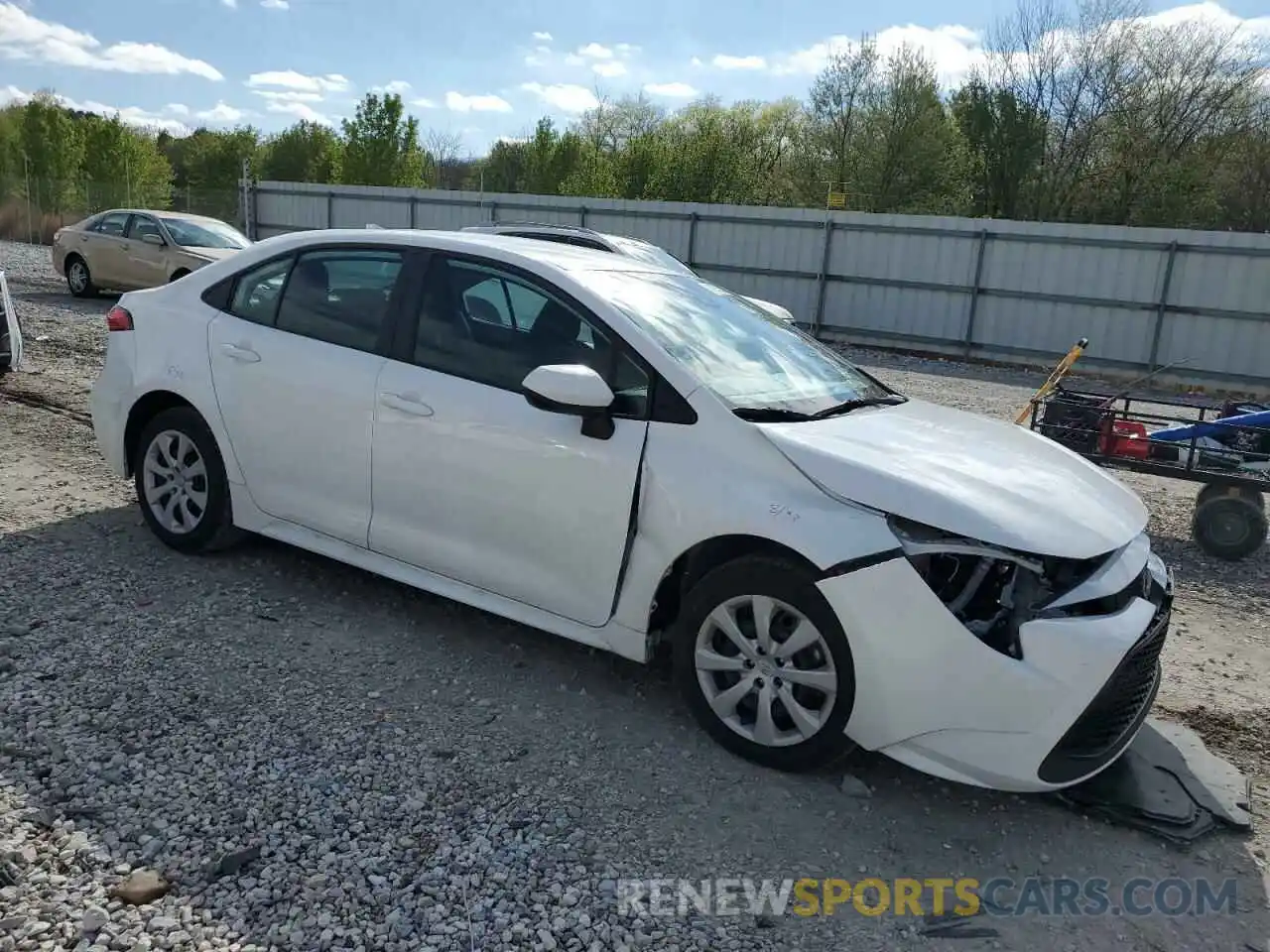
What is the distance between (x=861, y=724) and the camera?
3.13 m

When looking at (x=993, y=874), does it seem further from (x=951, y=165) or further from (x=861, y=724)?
(x=951, y=165)

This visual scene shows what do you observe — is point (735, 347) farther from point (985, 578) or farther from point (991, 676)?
point (991, 676)

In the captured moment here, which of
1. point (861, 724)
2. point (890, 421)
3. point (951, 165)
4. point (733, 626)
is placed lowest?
point (861, 724)

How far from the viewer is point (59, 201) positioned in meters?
37.3

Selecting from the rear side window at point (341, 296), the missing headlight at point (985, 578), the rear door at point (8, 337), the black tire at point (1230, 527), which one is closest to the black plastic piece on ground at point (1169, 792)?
the missing headlight at point (985, 578)

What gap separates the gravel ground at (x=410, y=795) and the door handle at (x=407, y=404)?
98 cm

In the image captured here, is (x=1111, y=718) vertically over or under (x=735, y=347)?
under

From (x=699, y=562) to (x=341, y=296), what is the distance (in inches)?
82.8

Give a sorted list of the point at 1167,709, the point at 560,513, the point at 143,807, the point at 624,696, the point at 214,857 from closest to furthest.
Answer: the point at 214,857 → the point at 143,807 → the point at 560,513 → the point at 624,696 → the point at 1167,709

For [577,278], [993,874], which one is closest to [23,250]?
[577,278]

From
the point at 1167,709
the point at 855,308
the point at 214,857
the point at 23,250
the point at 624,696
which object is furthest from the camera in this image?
the point at 23,250

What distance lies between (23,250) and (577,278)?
31.3m

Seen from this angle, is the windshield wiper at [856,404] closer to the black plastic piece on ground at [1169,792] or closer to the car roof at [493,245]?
the car roof at [493,245]

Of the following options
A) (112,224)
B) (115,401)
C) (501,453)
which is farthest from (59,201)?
(501,453)
